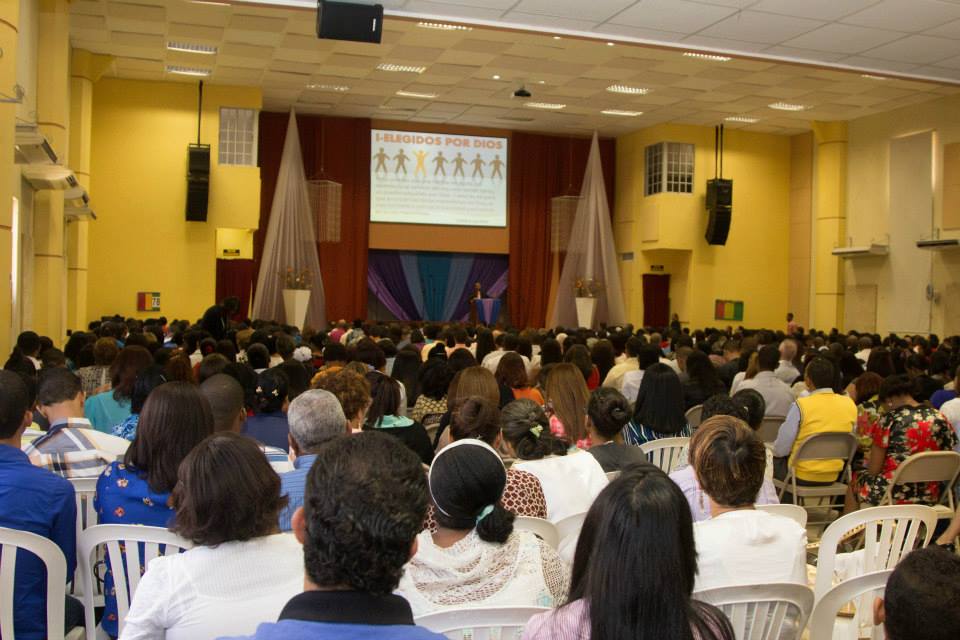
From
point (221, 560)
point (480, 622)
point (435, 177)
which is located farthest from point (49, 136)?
point (480, 622)

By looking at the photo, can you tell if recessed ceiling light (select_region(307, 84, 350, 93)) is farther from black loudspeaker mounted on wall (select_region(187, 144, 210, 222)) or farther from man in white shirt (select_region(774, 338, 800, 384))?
man in white shirt (select_region(774, 338, 800, 384))

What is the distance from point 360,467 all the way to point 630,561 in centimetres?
50

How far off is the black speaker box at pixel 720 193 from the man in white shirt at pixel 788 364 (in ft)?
32.0

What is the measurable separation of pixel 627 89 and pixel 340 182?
19.9 feet

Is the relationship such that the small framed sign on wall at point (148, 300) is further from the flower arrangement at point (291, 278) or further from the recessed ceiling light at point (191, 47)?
the recessed ceiling light at point (191, 47)

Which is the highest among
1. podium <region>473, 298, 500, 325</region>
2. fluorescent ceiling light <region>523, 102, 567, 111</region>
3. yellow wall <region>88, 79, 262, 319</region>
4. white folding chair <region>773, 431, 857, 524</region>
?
fluorescent ceiling light <region>523, 102, 567, 111</region>

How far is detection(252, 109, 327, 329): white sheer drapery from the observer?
15.5 m

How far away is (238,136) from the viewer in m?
15.5

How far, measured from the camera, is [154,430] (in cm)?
280

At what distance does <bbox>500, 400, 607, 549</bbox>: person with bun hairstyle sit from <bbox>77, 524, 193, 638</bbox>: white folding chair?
1284mm

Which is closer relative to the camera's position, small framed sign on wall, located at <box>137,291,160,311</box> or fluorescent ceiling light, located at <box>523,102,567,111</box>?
small framed sign on wall, located at <box>137,291,160,311</box>

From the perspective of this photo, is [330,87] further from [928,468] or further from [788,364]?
[928,468]

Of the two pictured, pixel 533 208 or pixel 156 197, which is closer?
pixel 156 197

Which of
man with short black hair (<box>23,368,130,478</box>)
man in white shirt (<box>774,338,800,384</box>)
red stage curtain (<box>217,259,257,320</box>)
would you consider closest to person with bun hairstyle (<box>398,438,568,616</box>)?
man with short black hair (<box>23,368,130,478</box>)
